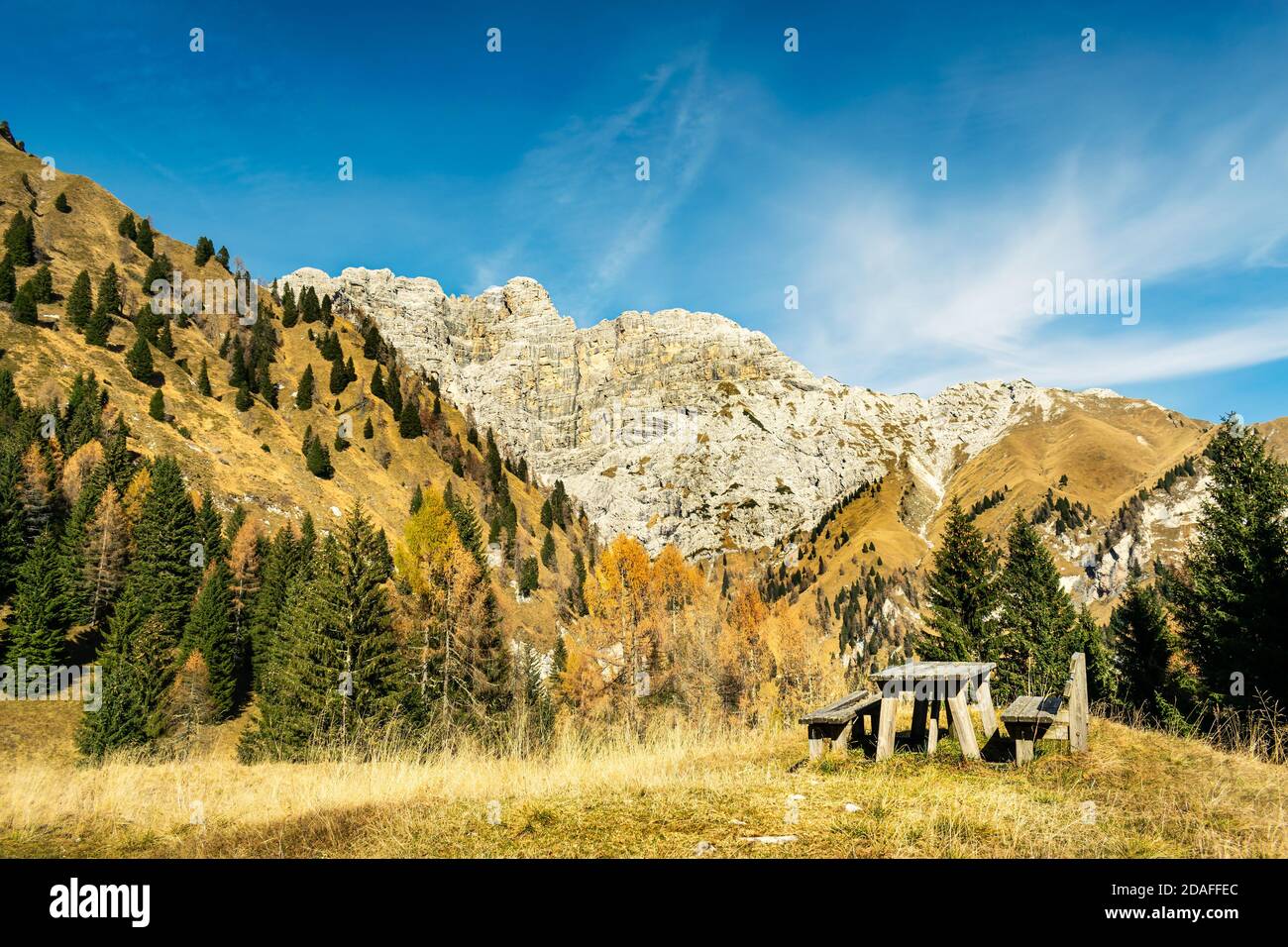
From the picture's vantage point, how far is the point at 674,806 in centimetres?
701

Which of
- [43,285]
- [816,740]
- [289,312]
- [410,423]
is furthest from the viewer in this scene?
[289,312]

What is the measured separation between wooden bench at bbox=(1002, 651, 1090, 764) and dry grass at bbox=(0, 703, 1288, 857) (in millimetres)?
304

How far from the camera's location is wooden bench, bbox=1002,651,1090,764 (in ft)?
30.7

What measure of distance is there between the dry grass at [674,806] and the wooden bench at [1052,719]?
1.00 ft

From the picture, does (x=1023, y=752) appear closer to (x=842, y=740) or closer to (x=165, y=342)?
(x=842, y=740)

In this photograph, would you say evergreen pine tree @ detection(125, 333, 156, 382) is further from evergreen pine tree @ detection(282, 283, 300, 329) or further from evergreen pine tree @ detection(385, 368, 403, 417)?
evergreen pine tree @ detection(282, 283, 300, 329)

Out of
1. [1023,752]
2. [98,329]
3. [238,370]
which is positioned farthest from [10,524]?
[1023,752]

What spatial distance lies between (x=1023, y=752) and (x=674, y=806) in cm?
614

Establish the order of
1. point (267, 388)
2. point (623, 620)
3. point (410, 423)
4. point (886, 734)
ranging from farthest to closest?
point (410, 423) → point (267, 388) → point (623, 620) → point (886, 734)

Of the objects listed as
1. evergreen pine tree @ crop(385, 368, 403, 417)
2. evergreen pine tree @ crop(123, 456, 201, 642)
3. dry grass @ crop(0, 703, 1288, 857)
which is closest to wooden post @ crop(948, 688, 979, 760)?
dry grass @ crop(0, 703, 1288, 857)
